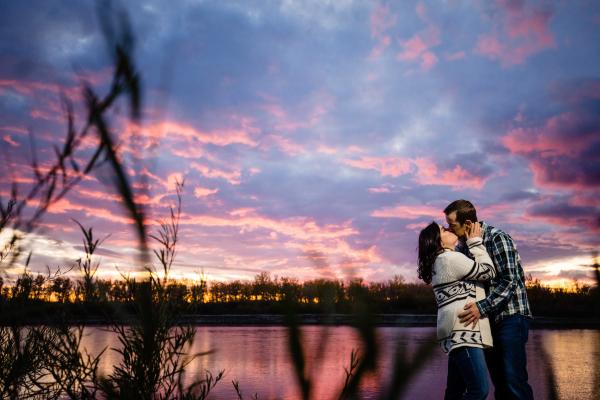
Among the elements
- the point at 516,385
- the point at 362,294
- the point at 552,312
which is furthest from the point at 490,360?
the point at 552,312

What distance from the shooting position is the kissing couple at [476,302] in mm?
3535

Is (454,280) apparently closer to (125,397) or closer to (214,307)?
(125,397)

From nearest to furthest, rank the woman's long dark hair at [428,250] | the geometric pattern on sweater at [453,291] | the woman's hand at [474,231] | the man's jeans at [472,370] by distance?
1. the man's jeans at [472,370]
2. the geometric pattern on sweater at [453,291]
3. the woman's long dark hair at [428,250]
4. the woman's hand at [474,231]

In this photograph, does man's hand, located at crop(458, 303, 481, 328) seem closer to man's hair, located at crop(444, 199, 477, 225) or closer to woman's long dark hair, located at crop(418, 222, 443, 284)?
woman's long dark hair, located at crop(418, 222, 443, 284)

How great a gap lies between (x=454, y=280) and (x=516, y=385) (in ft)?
2.97

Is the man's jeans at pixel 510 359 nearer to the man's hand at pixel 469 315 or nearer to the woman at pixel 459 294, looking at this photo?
the woman at pixel 459 294

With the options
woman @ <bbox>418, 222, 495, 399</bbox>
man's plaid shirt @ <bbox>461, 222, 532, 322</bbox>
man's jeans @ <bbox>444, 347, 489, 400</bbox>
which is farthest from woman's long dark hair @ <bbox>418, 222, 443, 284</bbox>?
man's jeans @ <bbox>444, 347, 489, 400</bbox>

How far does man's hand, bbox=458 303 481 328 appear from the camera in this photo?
3555 mm

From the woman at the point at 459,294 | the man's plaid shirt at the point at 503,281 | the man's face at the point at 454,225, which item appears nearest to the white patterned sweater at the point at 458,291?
the woman at the point at 459,294

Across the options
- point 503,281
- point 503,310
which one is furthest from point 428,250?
point 503,310

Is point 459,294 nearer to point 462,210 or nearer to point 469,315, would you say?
point 469,315

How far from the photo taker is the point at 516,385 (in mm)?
3666

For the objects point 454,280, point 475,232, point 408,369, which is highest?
point 475,232

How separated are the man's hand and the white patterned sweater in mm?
27
